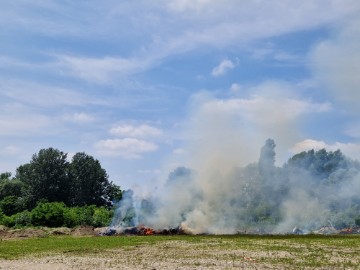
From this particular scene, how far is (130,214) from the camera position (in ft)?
263

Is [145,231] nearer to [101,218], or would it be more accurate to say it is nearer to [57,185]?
[101,218]

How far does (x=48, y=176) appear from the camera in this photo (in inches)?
5221

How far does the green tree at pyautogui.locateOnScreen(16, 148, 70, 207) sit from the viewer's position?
130 meters

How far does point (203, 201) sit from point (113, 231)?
1496 centimetres

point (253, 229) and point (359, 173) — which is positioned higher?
point (359, 173)

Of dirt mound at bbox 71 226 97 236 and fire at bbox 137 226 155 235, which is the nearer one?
fire at bbox 137 226 155 235

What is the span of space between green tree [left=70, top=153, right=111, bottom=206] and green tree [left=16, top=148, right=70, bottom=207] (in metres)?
2.94

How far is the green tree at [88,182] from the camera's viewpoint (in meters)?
139

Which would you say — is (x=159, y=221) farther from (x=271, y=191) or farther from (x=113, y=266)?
(x=113, y=266)

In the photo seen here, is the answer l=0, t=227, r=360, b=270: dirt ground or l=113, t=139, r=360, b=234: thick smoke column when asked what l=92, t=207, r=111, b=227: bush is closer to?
l=113, t=139, r=360, b=234: thick smoke column

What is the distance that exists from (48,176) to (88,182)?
13.3m

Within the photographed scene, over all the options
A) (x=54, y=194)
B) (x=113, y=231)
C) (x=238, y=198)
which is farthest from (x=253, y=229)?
(x=54, y=194)

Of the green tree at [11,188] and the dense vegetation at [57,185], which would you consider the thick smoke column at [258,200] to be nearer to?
the dense vegetation at [57,185]

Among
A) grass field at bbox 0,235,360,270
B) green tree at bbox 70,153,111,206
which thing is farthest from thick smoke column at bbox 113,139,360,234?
green tree at bbox 70,153,111,206
